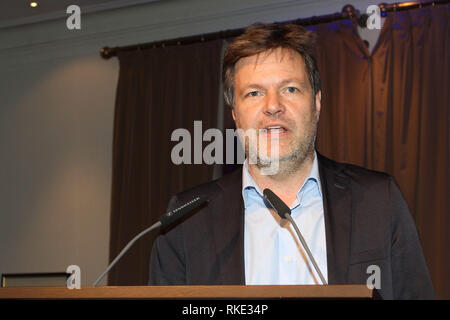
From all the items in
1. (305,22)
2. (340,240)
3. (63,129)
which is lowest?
(340,240)

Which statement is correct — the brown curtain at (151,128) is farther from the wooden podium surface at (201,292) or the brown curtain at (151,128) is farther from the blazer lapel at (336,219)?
the wooden podium surface at (201,292)

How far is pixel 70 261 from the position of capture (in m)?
5.07

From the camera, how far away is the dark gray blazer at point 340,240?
1.72 metres

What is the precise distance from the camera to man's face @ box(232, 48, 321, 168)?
1.94 meters

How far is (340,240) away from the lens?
1.76m

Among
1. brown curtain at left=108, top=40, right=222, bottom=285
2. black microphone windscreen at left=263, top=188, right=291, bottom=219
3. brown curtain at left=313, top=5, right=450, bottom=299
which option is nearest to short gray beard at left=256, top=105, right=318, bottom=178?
black microphone windscreen at left=263, top=188, right=291, bottom=219

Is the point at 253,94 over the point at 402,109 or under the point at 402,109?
under

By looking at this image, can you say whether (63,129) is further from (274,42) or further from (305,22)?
(274,42)

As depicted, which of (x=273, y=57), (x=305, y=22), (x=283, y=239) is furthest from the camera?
(x=305, y=22)

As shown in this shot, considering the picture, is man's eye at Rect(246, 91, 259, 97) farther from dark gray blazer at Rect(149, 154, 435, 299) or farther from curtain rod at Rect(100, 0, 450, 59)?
curtain rod at Rect(100, 0, 450, 59)

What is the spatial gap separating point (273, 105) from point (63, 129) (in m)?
3.64

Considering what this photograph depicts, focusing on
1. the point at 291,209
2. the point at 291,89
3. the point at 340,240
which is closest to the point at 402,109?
the point at 291,89

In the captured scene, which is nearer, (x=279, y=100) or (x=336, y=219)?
(x=336, y=219)
